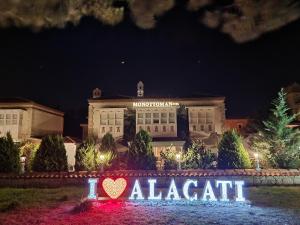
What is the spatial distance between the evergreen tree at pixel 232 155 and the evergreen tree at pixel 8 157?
12.4 m

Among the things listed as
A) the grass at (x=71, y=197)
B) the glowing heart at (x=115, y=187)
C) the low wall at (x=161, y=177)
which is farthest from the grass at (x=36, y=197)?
the glowing heart at (x=115, y=187)

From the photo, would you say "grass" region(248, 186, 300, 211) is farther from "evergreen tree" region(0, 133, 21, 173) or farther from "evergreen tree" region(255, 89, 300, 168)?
"evergreen tree" region(0, 133, 21, 173)

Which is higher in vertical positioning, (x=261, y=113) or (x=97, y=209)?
(x=261, y=113)

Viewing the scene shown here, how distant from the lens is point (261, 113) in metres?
37.0

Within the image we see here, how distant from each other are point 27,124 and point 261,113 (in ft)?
86.8

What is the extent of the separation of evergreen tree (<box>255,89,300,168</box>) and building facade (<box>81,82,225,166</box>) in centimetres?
942

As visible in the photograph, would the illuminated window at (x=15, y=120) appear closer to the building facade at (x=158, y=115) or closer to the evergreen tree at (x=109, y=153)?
the building facade at (x=158, y=115)

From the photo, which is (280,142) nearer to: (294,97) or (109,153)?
(109,153)

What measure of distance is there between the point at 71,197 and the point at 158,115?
58.2 feet

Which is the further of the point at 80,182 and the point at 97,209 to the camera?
the point at 80,182

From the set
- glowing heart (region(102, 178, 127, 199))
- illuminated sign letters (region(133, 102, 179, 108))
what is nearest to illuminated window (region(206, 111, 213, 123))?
illuminated sign letters (region(133, 102, 179, 108))

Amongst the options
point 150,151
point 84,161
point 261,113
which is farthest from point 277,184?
point 261,113

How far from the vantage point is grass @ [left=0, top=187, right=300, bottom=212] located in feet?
36.5

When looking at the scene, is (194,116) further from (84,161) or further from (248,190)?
(248,190)
